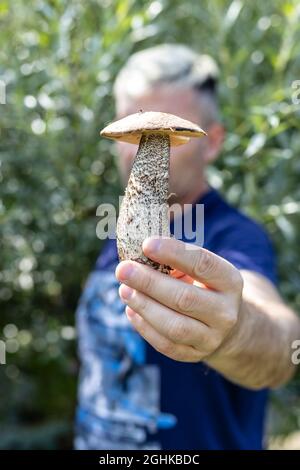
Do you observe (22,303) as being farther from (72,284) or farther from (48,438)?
(48,438)

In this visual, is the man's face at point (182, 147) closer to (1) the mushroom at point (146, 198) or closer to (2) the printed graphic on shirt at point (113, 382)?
(2) the printed graphic on shirt at point (113, 382)

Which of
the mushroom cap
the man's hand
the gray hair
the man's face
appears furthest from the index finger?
the gray hair

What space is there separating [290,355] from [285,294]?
63 centimetres

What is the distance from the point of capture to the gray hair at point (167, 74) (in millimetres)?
1548

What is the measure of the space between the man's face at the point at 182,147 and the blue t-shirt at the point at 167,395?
0.07 meters

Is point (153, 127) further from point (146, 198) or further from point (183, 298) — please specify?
point (183, 298)

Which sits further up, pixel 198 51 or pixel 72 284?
pixel 198 51

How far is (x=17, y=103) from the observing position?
1.61m

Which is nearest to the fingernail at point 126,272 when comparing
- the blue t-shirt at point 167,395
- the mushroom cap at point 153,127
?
the mushroom cap at point 153,127

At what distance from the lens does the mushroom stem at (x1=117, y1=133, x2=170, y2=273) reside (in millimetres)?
783

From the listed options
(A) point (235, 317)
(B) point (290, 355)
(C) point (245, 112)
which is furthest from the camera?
(C) point (245, 112)

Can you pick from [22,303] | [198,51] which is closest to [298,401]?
[22,303]

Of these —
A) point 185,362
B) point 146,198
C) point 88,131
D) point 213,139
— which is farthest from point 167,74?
point 146,198

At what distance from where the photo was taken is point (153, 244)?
76cm
